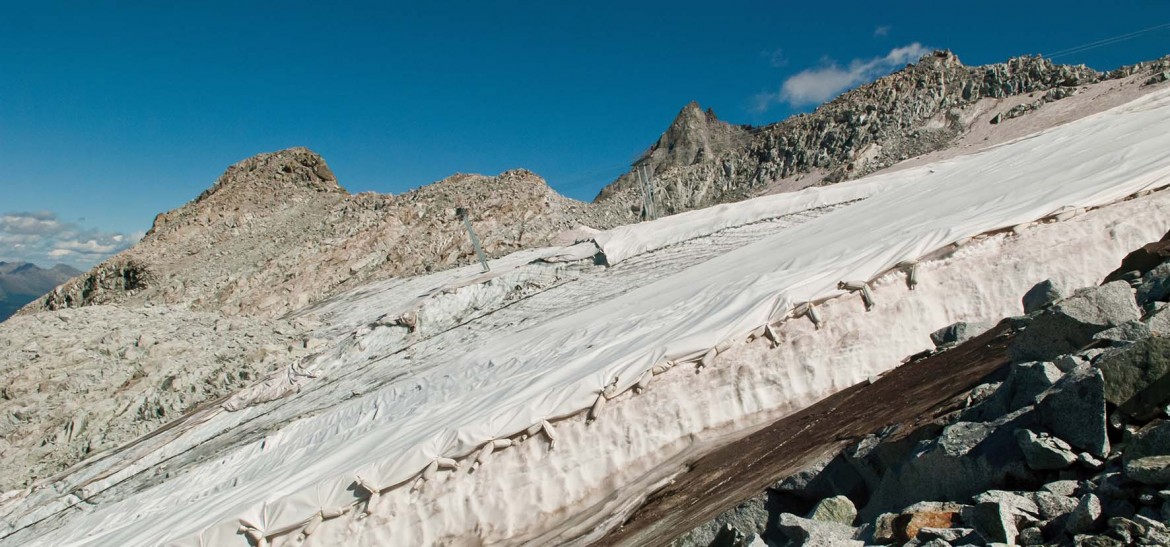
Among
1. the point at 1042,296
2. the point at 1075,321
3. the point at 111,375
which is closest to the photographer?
the point at 1075,321

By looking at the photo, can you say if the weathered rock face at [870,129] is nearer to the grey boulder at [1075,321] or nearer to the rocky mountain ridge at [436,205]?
the rocky mountain ridge at [436,205]

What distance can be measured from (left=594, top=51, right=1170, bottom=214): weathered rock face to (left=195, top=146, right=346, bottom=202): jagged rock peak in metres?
15.6

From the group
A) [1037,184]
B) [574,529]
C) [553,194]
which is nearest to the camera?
[574,529]

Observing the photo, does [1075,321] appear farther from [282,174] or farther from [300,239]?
[282,174]

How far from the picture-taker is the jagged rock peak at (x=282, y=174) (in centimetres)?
3519

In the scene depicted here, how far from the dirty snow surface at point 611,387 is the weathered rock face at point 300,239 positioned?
1040cm

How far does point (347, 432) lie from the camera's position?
32.2 ft

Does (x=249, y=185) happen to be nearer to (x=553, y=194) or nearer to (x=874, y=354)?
(x=553, y=194)

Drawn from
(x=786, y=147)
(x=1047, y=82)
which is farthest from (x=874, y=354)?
(x=786, y=147)

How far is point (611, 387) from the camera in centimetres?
679

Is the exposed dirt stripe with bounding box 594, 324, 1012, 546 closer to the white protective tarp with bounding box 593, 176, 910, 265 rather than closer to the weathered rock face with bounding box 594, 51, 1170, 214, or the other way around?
the white protective tarp with bounding box 593, 176, 910, 265

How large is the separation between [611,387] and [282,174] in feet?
110

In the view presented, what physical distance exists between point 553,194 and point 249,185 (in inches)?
742

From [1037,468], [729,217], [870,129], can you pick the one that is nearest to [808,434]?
[1037,468]
